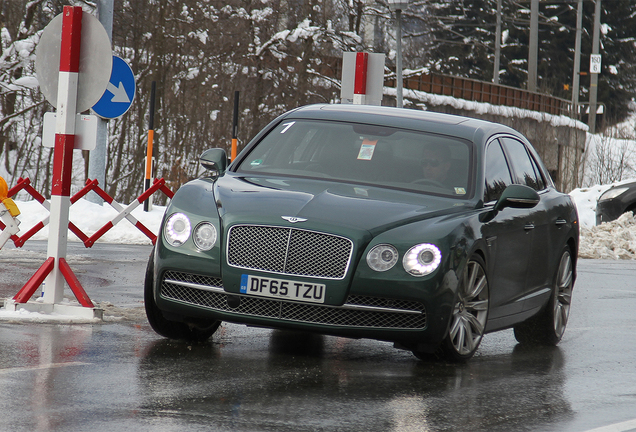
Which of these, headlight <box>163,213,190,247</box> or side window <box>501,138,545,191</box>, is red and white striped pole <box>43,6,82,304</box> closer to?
headlight <box>163,213,190,247</box>

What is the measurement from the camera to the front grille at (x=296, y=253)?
6359 mm

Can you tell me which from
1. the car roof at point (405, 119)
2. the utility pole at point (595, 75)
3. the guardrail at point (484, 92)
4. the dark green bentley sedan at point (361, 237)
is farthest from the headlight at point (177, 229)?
the utility pole at point (595, 75)

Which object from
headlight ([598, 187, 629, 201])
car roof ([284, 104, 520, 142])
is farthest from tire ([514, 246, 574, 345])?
headlight ([598, 187, 629, 201])

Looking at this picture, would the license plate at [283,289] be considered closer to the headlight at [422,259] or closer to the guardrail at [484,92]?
the headlight at [422,259]

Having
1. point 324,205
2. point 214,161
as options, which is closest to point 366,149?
point 214,161

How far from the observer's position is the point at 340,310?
641 cm

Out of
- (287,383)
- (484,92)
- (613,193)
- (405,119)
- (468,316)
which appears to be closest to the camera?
(287,383)

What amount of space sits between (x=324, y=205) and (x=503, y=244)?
1.46 m

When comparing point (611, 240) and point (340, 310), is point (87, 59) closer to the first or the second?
point (340, 310)

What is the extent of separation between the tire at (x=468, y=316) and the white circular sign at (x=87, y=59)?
10.6ft

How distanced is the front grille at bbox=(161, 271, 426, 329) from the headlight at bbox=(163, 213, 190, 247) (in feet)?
1.14

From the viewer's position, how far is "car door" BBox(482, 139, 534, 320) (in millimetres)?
7254

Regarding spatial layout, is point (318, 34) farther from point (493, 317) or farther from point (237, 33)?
point (493, 317)

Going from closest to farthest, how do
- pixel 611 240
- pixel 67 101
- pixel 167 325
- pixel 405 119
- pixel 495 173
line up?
pixel 167 325
pixel 495 173
pixel 405 119
pixel 67 101
pixel 611 240
